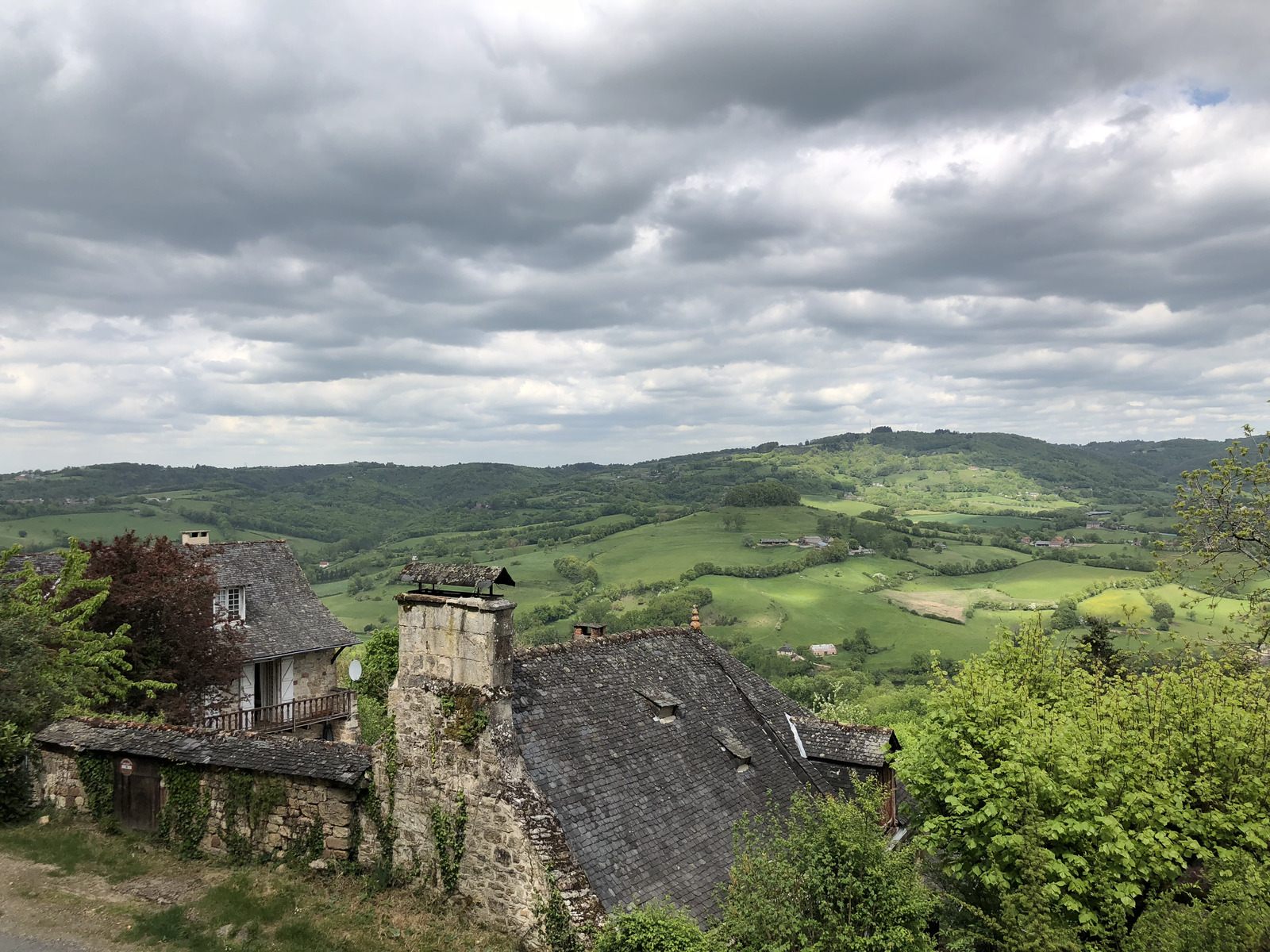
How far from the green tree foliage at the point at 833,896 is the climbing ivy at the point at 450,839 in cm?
598

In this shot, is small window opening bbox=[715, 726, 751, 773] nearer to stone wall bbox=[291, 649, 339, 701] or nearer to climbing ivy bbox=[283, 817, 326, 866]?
climbing ivy bbox=[283, 817, 326, 866]

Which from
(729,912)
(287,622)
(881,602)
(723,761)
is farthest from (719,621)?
(729,912)

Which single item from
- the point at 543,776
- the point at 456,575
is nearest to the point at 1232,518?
the point at 543,776

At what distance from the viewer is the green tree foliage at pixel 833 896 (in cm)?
1149

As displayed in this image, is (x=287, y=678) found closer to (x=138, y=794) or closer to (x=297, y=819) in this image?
(x=138, y=794)

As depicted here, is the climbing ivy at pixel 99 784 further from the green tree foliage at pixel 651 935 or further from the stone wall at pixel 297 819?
the green tree foliage at pixel 651 935

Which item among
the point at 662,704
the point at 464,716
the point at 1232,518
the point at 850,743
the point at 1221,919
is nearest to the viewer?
the point at 1221,919

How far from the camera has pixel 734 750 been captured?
807 inches

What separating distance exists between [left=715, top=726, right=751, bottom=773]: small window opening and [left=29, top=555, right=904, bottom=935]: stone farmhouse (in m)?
0.08

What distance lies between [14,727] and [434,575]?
1377 centimetres

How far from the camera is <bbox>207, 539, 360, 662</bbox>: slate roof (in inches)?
1308

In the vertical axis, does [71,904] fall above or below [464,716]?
below

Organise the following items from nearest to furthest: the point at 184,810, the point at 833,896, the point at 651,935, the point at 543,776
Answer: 1. the point at 833,896
2. the point at 651,935
3. the point at 543,776
4. the point at 184,810

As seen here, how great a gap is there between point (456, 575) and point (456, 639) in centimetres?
142
